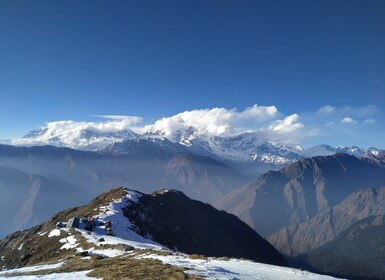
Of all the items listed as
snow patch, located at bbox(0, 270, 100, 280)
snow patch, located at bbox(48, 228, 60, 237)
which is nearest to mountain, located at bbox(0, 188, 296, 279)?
snow patch, located at bbox(48, 228, 60, 237)

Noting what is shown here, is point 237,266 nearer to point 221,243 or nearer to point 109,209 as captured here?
point 109,209

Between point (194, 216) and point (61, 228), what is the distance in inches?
3689

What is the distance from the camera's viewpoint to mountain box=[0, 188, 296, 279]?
39.8 m

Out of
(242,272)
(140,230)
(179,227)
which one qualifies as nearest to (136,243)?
(140,230)

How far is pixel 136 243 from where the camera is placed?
8381 centimetres

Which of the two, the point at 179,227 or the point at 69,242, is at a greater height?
the point at 69,242

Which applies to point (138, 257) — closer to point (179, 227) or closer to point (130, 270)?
point (130, 270)

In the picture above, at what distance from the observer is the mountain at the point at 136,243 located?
3976 cm

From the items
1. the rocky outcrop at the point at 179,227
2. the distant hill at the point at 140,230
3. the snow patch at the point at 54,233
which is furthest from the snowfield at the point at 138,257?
the rocky outcrop at the point at 179,227

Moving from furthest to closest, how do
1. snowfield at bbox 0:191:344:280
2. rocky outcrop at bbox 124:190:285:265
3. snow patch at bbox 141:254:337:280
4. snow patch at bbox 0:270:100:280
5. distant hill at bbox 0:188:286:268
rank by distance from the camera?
rocky outcrop at bbox 124:190:285:265, distant hill at bbox 0:188:286:268, snowfield at bbox 0:191:344:280, snow patch at bbox 141:254:337:280, snow patch at bbox 0:270:100:280

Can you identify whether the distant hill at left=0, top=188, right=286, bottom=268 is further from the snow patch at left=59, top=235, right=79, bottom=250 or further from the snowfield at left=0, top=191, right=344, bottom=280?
the snowfield at left=0, top=191, right=344, bottom=280

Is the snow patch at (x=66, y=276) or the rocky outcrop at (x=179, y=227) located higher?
the snow patch at (x=66, y=276)

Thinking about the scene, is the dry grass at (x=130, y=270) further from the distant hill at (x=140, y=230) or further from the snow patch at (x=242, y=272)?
the distant hill at (x=140, y=230)

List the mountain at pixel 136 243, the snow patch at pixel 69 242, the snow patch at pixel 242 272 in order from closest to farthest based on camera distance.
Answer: the snow patch at pixel 242 272
the mountain at pixel 136 243
the snow patch at pixel 69 242
